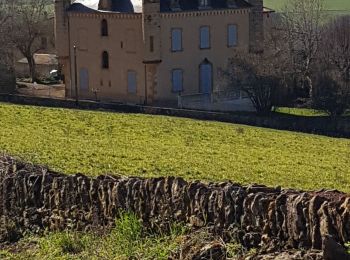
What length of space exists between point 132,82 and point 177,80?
2.77 metres

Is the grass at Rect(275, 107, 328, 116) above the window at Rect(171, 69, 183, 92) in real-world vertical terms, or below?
below

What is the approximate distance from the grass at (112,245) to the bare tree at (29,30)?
180 ft

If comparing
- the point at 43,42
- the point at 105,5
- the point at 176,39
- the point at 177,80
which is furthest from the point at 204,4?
the point at 43,42

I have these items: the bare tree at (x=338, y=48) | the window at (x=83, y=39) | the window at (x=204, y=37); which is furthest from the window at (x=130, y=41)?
the bare tree at (x=338, y=48)

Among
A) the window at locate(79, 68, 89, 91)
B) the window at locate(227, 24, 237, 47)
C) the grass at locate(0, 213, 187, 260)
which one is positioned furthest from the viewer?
the window at locate(79, 68, 89, 91)

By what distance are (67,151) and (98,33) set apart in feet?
104

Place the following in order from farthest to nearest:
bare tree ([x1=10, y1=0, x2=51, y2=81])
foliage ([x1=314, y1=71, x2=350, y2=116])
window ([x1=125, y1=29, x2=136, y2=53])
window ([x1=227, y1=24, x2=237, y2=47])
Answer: bare tree ([x1=10, y1=0, x2=51, y2=81]) → window ([x1=227, y1=24, x2=237, y2=47]) → window ([x1=125, y1=29, x2=136, y2=53]) → foliage ([x1=314, y1=71, x2=350, y2=116])

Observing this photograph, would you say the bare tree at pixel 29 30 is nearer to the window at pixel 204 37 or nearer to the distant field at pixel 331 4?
the window at pixel 204 37

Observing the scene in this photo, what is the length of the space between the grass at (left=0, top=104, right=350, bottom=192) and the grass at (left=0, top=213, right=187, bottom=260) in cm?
681

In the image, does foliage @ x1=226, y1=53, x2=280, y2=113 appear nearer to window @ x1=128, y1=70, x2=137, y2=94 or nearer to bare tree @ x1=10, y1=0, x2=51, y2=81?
window @ x1=128, y1=70, x2=137, y2=94

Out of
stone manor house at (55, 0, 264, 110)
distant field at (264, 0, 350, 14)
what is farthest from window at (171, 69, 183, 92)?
distant field at (264, 0, 350, 14)

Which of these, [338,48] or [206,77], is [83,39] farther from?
[338,48]

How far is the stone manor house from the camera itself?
5416cm

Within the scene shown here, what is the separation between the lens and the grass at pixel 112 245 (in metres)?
11.3
